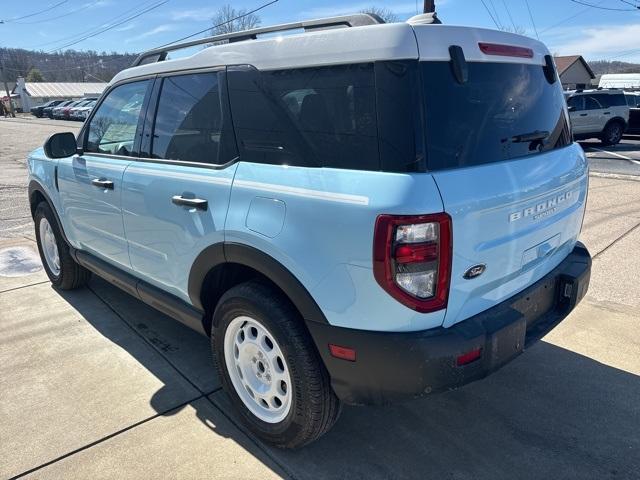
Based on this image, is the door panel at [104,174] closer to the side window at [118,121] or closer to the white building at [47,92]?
the side window at [118,121]

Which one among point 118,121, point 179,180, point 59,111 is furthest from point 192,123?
point 59,111

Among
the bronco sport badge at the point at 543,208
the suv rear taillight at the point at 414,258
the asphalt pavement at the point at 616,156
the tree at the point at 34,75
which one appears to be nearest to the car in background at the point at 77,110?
the asphalt pavement at the point at 616,156

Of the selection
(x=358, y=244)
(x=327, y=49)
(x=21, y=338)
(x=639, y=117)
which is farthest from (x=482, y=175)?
Result: (x=639, y=117)

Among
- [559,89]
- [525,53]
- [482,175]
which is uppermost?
[525,53]

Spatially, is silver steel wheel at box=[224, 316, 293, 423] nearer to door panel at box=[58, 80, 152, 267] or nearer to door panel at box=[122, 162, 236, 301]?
door panel at box=[122, 162, 236, 301]

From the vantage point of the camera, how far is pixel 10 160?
55.1ft

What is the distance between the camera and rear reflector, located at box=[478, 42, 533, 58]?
7.37ft

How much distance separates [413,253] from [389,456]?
1.21 meters

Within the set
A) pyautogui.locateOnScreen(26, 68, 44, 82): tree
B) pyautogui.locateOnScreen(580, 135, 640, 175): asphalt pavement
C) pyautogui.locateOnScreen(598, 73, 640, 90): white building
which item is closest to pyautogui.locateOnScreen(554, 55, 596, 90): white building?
pyautogui.locateOnScreen(598, 73, 640, 90): white building

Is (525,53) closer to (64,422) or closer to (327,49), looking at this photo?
(327,49)

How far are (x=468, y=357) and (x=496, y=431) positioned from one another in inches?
37.0

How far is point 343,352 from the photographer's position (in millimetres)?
2123

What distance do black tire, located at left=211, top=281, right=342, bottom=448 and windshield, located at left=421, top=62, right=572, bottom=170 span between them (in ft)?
3.05

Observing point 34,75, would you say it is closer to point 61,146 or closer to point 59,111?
point 59,111
